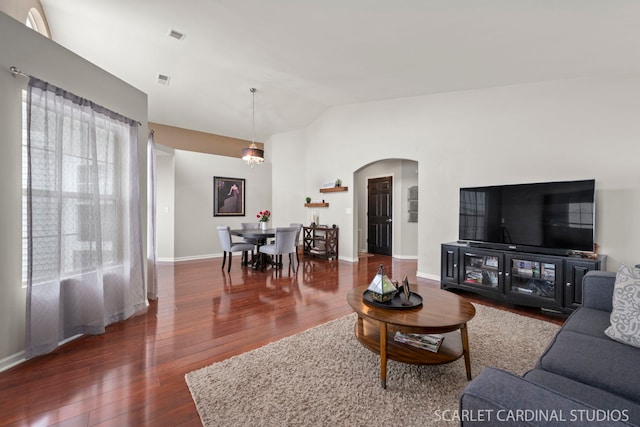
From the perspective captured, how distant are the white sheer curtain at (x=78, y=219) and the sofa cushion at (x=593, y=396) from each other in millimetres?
3144

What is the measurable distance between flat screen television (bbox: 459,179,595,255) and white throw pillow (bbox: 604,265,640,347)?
1485mm

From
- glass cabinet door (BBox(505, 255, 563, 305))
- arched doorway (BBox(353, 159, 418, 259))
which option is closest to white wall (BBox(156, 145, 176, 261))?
arched doorway (BBox(353, 159, 418, 259))

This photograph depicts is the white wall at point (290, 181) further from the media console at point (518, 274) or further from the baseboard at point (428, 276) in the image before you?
the media console at point (518, 274)

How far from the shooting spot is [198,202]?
6242mm

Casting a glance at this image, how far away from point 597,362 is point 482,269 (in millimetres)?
2423

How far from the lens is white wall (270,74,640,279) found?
115 inches

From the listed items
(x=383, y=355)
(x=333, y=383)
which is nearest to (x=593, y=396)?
(x=383, y=355)

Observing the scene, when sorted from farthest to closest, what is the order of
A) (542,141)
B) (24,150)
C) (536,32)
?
(542,141), (536,32), (24,150)

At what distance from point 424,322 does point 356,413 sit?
25.8 inches

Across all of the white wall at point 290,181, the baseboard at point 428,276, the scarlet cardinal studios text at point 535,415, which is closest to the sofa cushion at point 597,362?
the scarlet cardinal studios text at point 535,415

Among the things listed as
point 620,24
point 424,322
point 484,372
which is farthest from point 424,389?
point 620,24

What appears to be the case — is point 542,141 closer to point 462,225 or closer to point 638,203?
point 638,203

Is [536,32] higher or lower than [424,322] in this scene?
higher

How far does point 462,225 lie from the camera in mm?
3854
